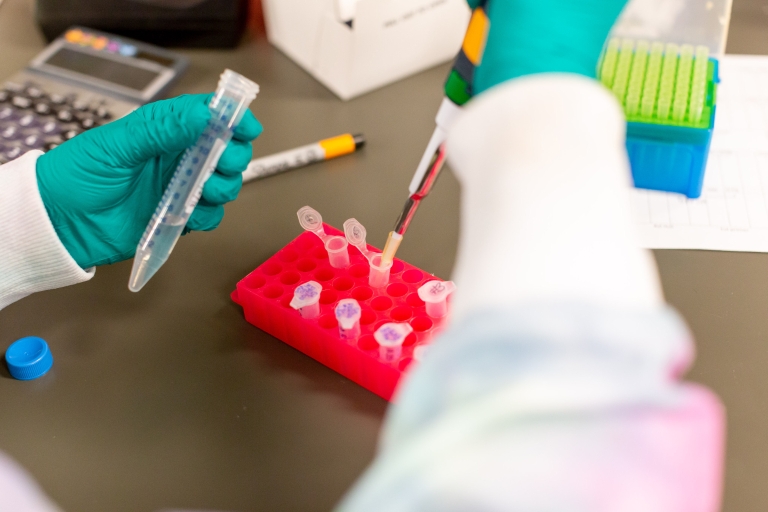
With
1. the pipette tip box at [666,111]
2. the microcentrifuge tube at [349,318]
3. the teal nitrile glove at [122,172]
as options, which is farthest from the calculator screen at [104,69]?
the pipette tip box at [666,111]

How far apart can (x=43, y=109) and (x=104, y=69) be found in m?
0.15

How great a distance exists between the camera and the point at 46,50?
123 centimetres

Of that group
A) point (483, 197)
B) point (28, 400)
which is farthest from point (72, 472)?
point (483, 197)

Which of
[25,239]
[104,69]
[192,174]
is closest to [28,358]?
[25,239]

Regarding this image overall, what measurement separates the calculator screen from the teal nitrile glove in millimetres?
408

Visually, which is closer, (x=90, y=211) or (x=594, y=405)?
(x=594, y=405)

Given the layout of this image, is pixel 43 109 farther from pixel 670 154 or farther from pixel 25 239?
pixel 670 154

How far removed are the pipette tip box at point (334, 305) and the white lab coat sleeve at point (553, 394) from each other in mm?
372

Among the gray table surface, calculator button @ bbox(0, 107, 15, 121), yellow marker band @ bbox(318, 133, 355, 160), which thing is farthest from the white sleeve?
calculator button @ bbox(0, 107, 15, 121)

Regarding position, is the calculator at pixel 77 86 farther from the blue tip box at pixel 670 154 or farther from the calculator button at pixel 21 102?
the blue tip box at pixel 670 154

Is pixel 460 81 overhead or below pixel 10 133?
overhead

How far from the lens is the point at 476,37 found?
0.67 meters

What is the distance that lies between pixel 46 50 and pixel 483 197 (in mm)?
1108

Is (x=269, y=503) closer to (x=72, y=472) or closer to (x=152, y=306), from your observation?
(x=72, y=472)
